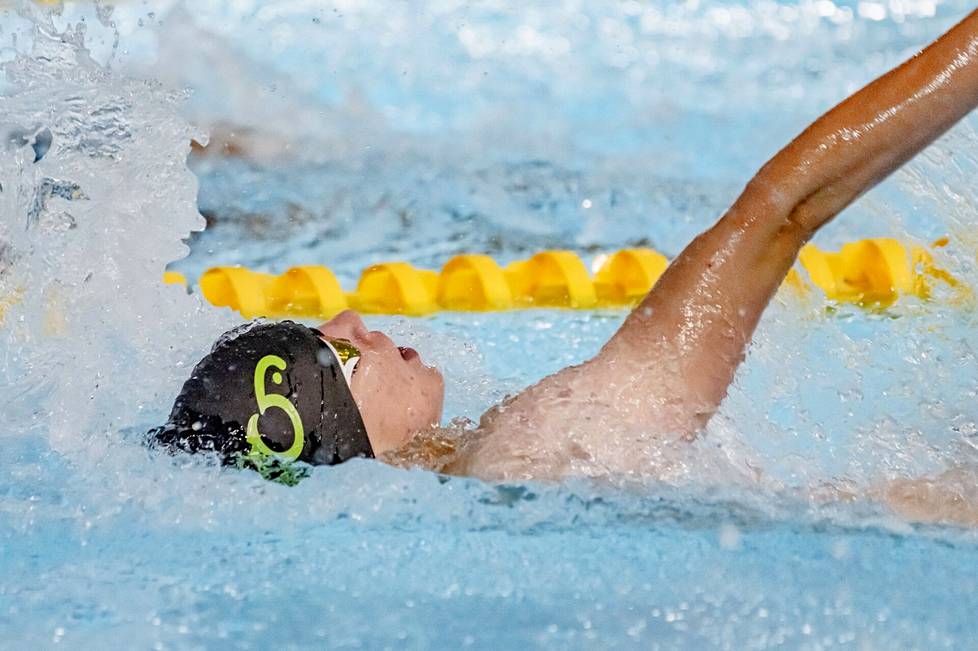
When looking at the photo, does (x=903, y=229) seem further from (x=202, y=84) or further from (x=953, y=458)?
(x=202, y=84)

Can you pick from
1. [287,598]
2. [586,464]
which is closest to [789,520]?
[586,464]

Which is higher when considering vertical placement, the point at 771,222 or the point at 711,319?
the point at 771,222

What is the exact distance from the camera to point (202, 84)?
4047 millimetres

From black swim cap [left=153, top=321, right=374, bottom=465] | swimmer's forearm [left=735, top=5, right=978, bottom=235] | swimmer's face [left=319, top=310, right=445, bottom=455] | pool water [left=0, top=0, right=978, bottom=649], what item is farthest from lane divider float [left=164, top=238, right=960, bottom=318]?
swimmer's forearm [left=735, top=5, right=978, bottom=235]

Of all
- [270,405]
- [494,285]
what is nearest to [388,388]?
[270,405]

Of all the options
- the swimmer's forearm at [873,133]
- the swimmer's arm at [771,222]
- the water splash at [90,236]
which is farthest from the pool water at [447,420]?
the swimmer's forearm at [873,133]

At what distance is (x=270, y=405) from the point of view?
1.56m

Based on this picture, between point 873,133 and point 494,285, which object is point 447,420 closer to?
point 494,285

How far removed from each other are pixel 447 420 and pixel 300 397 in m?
0.66

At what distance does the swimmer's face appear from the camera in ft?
5.44

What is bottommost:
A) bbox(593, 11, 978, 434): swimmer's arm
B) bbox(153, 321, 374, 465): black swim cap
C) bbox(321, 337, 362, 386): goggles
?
bbox(153, 321, 374, 465): black swim cap

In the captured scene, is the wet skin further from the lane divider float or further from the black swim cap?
the lane divider float

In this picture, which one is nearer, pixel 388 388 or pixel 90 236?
pixel 388 388

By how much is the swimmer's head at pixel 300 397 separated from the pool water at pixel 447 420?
0.05 m
